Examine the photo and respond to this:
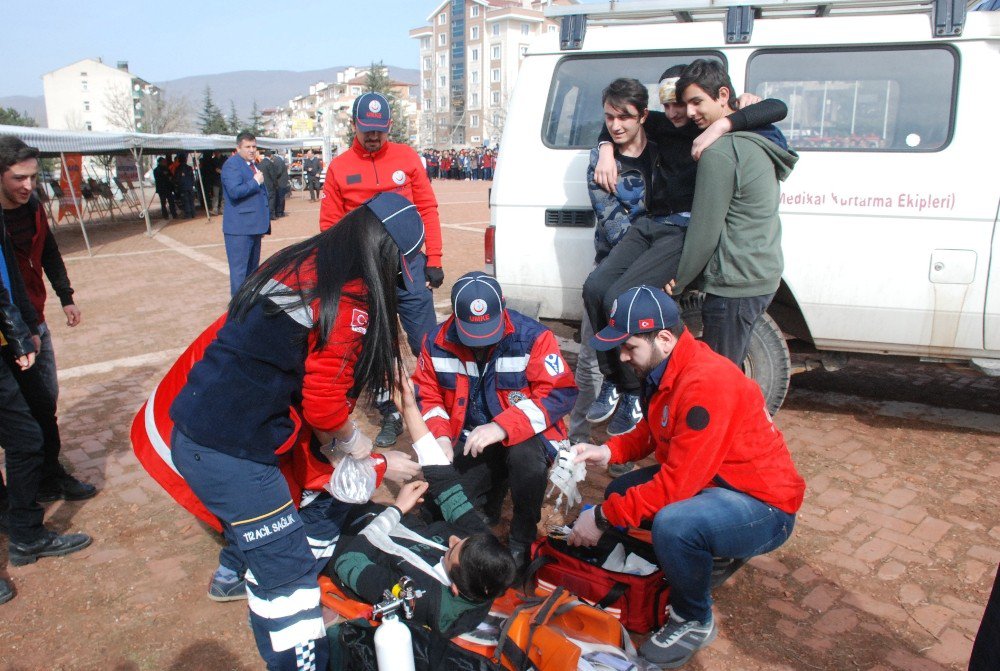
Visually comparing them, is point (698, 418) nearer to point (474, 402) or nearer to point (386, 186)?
point (474, 402)

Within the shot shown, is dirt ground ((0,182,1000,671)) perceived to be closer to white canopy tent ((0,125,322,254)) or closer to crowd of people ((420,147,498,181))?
white canopy tent ((0,125,322,254))

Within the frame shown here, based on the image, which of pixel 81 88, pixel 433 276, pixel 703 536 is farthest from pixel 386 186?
pixel 81 88

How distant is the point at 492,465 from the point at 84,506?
2.30 m

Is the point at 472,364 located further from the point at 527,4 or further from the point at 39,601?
the point at 527,4

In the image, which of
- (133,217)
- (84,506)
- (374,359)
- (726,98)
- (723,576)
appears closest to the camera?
(374,359)

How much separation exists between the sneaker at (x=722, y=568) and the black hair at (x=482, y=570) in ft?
2.78

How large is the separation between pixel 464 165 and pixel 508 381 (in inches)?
1503

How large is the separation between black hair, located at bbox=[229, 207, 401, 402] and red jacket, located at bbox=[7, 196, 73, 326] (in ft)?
7.12

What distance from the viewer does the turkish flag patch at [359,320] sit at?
6.45 feet

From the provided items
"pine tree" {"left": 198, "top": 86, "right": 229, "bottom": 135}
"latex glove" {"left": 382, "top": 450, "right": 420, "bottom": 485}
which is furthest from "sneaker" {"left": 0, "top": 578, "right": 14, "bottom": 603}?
"pine tree" {"left": 198, "top": 86, "right": 229, "bottom": 135}

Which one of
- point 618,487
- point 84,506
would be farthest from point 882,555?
point 84,506

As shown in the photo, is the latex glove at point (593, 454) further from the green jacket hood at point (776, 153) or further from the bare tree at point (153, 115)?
the bare tree at point (153, 115)

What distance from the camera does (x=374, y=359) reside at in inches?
81.9

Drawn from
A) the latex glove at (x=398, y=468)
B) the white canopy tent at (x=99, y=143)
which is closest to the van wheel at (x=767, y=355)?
the latex glove at (x=398, y=468)
